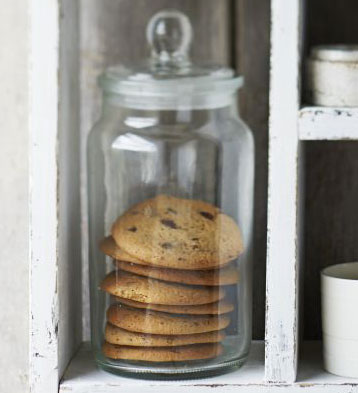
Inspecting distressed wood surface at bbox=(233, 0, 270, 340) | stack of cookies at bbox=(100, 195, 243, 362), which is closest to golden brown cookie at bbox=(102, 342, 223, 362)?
stack of cookies at bbox=(100, 195, 243, 362)

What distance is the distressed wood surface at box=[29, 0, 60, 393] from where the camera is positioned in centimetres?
60

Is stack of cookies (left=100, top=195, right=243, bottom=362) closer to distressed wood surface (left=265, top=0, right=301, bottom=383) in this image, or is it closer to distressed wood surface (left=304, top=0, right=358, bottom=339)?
distressed wood surface (left=265, top=0, right=301, bottom=383)

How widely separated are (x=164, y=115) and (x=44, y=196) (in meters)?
0.12

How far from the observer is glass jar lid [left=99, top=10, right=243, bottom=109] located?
0.65 meters

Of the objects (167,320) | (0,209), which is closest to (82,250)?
(0,209)

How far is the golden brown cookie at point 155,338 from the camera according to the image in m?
0.63

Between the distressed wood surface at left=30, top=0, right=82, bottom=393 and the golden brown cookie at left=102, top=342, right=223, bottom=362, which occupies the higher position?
the distressed wood surface at left=30, top=0, right=82, bottom=393

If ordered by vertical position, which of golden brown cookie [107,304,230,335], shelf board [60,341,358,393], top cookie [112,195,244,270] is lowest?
shelf board [60,341,358,393]

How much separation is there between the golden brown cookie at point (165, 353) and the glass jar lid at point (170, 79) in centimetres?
18

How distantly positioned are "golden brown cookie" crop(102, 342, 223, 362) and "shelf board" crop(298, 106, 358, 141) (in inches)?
6.9

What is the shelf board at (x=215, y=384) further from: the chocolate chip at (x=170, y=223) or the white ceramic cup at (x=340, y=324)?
the chocolate chip at (x=170, y=223)

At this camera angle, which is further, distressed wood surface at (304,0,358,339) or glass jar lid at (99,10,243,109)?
distressed wood surface at (304,0,358,339)

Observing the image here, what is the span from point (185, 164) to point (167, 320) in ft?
0.40

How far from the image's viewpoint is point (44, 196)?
607 millimetres
